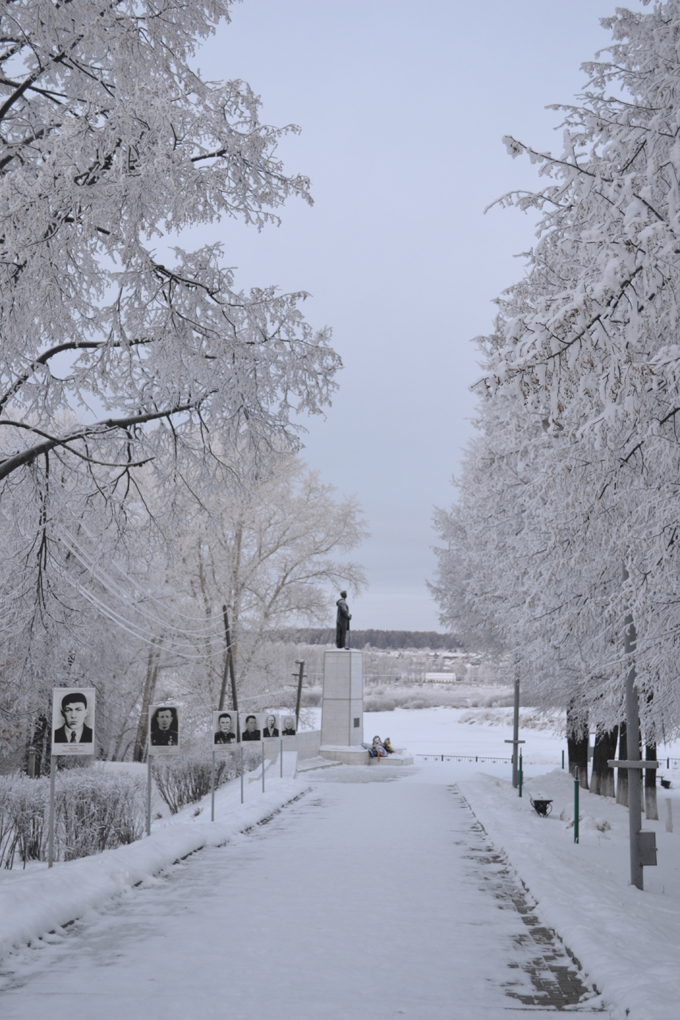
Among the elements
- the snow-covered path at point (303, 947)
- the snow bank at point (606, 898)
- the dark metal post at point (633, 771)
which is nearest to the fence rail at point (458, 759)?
the snow bank at point (606, 898)

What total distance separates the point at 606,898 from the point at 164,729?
21.4ft

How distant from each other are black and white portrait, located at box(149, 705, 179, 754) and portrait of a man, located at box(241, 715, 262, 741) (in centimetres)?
675

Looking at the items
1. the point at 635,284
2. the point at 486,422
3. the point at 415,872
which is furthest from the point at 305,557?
the point at 635,284

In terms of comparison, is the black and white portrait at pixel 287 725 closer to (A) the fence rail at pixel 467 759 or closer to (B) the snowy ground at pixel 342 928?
(B) the snowy ground at pixel 342 928

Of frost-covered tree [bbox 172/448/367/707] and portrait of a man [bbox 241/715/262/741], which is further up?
frost-covered tree [bbox 172/448/367/707]

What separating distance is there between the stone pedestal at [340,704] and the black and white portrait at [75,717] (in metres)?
21.6

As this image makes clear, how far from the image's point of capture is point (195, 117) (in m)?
8.83

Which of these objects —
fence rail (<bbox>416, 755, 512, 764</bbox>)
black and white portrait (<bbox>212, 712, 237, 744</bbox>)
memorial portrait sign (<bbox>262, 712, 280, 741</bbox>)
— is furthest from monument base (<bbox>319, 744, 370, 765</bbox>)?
black and white portrait (<bbox>212, 712, 237, 744</bbox>)

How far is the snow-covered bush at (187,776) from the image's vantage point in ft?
70.1

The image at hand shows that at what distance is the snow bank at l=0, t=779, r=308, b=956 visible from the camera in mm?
6773

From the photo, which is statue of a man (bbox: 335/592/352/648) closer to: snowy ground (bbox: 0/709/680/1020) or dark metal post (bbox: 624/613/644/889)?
snowy ground (bbox: 0/709/680/1020)

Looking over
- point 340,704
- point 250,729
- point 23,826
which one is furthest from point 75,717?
point 340,704

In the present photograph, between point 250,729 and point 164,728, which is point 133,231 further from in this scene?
point 250,729

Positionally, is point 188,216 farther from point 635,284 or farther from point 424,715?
point 424,715
